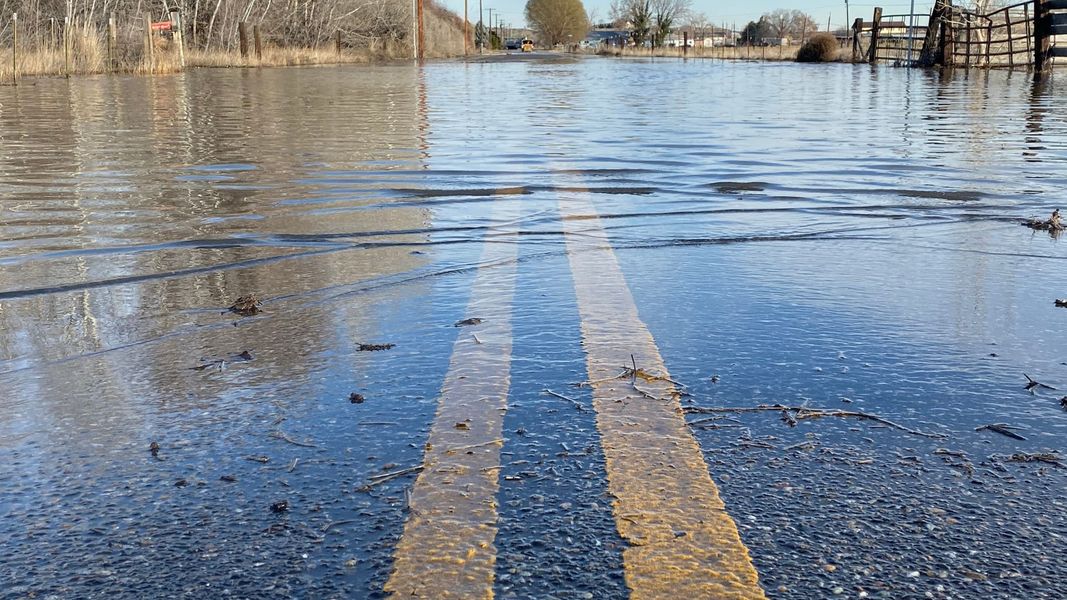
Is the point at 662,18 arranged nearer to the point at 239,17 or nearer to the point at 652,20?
the point at 652,20

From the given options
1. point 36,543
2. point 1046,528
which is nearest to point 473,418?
point 36,543

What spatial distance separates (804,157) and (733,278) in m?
4.70

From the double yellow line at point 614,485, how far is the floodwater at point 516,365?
0.04 metres

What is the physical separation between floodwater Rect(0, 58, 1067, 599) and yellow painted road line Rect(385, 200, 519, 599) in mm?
32

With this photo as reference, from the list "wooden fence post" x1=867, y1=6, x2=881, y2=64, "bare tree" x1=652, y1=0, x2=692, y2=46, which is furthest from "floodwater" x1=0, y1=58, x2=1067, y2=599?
"bare tree" x1=652, y1=0, x2=692, y2=46

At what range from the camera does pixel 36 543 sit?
1.79 meters

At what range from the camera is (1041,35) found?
81.8 ft

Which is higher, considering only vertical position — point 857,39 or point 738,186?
point 857,39

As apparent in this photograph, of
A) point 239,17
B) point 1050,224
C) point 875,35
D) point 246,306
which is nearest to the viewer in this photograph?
point 246,306

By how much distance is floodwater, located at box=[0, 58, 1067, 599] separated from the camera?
1.77 meters

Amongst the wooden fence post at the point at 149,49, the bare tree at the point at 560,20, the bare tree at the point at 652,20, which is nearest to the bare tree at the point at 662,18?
the bare tree at the point at 652,20

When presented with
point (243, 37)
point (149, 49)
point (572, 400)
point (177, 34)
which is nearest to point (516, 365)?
point (572, 400)

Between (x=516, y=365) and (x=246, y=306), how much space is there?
1.12 metres

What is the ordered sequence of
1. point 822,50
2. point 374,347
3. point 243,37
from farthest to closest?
point 822,50 → point 243,37 → point 374,347
